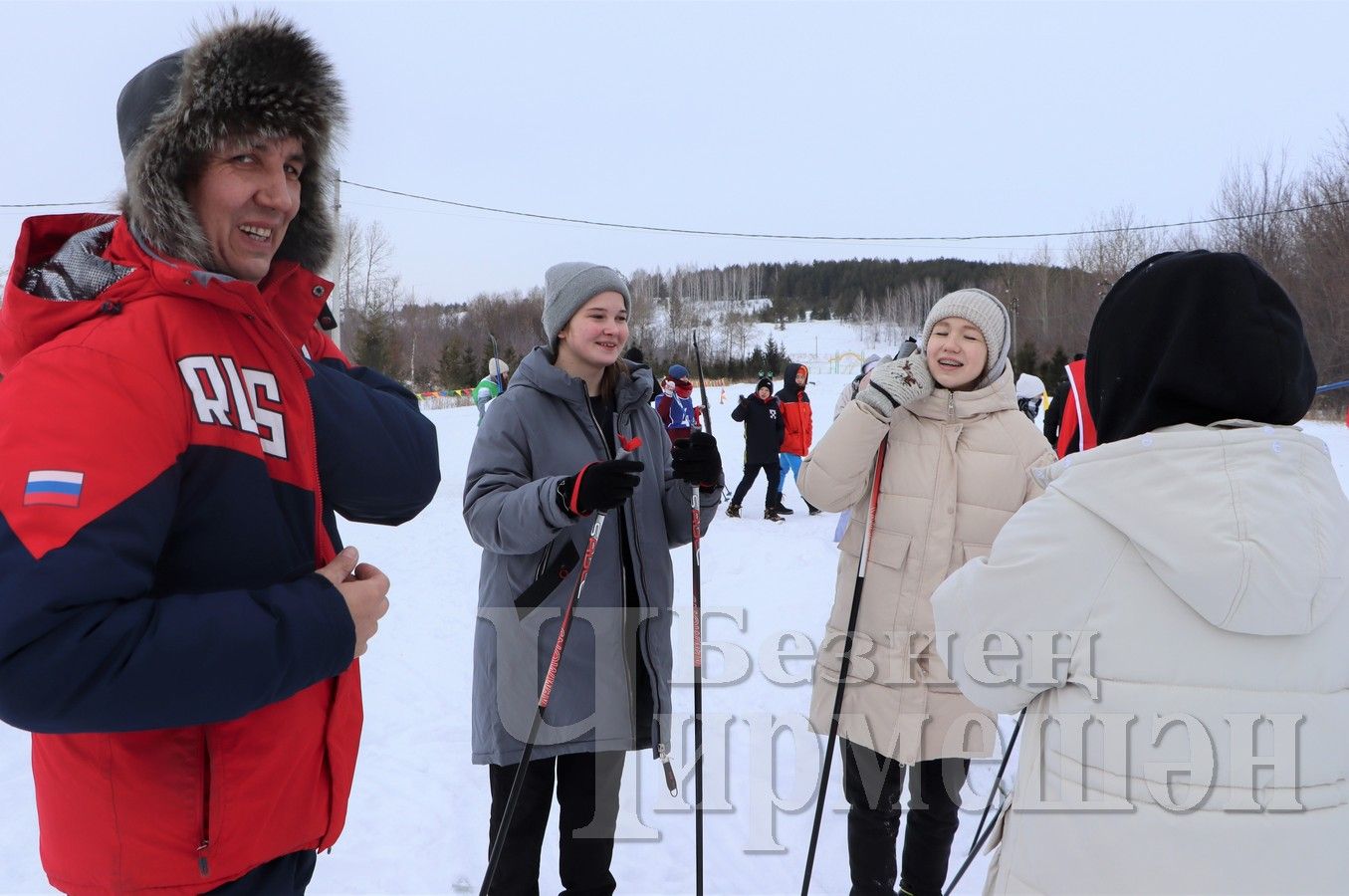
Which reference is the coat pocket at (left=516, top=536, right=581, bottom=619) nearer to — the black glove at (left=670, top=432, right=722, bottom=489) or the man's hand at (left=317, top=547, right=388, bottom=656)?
the black glove at (left=670, top=432, right=722, bottom=489)

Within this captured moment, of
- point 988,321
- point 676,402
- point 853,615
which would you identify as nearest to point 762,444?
point 676,402

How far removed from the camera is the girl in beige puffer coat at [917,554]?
97.5 inches

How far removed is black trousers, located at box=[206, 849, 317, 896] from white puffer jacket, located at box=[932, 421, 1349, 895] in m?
1.27

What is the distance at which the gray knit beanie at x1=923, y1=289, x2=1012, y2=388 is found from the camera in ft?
8.69

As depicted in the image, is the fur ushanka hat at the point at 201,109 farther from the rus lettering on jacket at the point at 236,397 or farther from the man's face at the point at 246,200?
the rus lettering on jacket at the point at 236,397

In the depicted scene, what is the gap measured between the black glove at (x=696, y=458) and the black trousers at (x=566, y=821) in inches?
34.3

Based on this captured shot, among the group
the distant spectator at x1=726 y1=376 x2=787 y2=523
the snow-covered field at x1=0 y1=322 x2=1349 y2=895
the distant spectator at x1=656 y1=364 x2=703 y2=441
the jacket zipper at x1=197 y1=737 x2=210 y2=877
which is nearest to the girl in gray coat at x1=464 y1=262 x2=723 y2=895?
the snow-covered field at x1=0 y1=322 x2=1349 y2=895

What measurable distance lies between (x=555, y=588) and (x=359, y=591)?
3.44 feet

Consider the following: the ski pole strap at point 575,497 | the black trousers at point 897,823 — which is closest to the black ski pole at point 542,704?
the ski pole strap at point 575,497

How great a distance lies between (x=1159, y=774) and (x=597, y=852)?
5.47 feet

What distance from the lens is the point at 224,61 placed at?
126 centimetres

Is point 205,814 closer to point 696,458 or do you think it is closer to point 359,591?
point 359,591

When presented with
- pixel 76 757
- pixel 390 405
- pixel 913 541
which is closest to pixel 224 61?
pixel 390 405

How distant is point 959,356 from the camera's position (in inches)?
104
